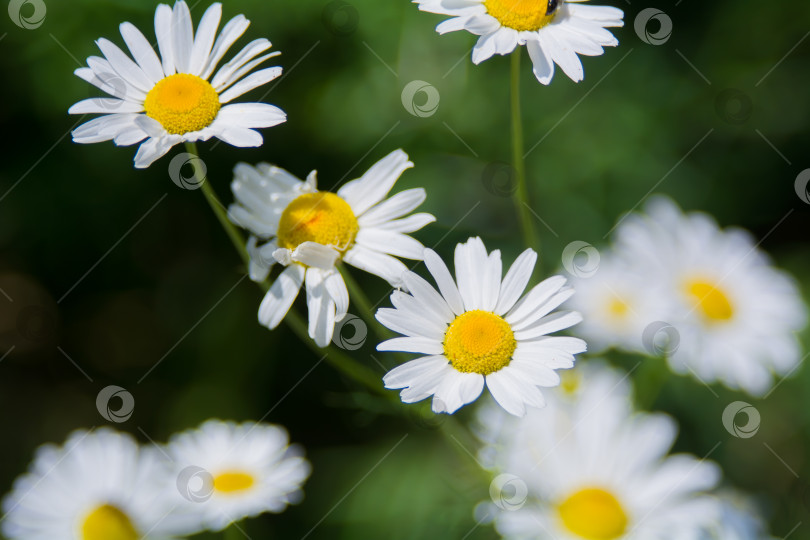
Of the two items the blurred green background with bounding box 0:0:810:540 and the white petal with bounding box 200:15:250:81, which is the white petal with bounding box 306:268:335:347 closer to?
the white petal with bounding box 200:15:250:81

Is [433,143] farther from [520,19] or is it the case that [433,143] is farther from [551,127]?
[520,19]

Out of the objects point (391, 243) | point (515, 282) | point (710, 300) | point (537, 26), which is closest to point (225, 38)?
point (391, 243)

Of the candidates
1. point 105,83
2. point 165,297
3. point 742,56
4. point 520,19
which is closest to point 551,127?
point 742,56

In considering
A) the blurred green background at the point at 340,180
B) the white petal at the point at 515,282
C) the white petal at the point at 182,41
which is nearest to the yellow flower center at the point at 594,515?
the blurred green background at the point at 340,180

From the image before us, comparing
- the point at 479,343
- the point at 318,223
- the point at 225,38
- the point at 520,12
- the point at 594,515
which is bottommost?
the point at 594,515

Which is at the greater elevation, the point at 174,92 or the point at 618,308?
the point at 174,92

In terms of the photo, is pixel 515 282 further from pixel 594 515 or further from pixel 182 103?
pixel 594 515
